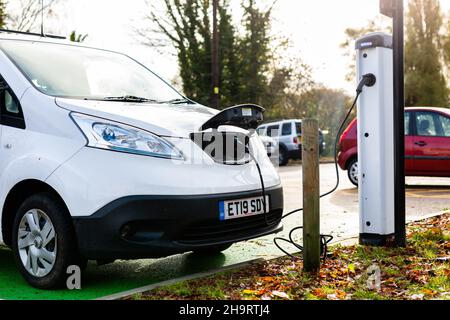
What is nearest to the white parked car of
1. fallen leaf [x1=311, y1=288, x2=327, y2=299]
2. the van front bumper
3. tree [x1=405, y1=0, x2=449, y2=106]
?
the van front bumper

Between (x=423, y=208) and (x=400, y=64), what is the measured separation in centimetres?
354

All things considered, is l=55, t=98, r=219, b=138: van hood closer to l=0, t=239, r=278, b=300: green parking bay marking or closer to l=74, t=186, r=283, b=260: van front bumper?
l=74, t=186, r=283, b=260: van front bumper

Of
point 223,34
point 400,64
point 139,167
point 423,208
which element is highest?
point 223,34

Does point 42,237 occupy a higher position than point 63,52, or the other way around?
point 63,52

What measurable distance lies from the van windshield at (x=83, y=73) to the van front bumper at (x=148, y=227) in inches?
40.7

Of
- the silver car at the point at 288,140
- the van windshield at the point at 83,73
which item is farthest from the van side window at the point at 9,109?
the silver car at the point at 288,140

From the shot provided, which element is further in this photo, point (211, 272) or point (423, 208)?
point (423, 208)

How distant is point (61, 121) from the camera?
393 cm

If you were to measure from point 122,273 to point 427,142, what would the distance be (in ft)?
25.2

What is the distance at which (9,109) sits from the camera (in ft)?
13.9

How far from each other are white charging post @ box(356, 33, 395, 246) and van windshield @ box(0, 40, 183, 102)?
1679 mm

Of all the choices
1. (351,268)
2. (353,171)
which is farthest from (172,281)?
(353,171)
